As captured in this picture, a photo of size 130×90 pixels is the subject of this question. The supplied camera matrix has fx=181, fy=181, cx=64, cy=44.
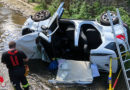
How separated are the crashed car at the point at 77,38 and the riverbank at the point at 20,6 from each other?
4.42 metres

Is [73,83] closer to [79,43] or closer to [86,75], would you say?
[86,75]

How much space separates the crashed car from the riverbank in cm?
442

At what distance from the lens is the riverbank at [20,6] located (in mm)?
11491

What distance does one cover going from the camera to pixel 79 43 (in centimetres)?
621

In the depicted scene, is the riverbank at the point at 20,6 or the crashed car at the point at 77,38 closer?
the crashed car at the point at 77,38

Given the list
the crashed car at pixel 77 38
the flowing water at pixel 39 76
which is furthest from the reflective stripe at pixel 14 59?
the crashed car at pixel 77 38

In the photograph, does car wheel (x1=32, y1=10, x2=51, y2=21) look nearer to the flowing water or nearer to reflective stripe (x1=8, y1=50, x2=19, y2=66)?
the flowing water

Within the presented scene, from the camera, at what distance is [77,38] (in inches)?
237

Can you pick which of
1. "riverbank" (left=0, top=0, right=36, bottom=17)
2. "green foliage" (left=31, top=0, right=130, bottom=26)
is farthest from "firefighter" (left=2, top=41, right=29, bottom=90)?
"riverbank" (left=0, top=0, right=36, bottom=17)

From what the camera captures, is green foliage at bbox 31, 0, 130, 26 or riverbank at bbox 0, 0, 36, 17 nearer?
green foliage at bbox 31, 0, 130, 26

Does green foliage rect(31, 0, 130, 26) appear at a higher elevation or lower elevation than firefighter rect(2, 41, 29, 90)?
higher

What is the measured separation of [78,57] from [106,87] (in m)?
1.66

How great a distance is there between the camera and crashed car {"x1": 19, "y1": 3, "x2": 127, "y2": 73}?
230 inches

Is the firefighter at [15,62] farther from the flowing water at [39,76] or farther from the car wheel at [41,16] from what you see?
the car wheel at [41,16]
